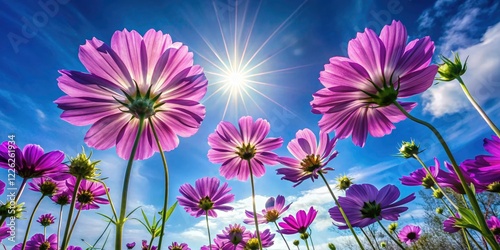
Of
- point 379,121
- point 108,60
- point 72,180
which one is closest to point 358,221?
point 379,121

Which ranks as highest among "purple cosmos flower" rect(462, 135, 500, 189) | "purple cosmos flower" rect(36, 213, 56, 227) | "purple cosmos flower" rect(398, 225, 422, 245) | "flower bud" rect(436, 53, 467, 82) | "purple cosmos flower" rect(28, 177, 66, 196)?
"purple cosmos flower" rect(36, 213, 56, 227)

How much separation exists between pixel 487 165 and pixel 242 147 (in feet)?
Answer: 4.67

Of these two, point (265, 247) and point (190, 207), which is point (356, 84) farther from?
point (265, 247)

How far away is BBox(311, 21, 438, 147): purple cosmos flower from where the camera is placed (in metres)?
0.99

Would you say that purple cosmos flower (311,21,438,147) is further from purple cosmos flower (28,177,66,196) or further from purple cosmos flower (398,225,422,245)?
purple cosmos flower (398,225,422,245)

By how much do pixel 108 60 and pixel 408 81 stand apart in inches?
43.1

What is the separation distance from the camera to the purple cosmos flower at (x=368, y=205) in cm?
170

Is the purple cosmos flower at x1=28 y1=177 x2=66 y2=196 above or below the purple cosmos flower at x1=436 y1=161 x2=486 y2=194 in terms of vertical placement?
above

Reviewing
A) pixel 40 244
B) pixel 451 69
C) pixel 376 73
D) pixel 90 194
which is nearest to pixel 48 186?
pixel 90 194

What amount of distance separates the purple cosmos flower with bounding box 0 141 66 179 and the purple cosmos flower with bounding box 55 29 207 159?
625 millimetres

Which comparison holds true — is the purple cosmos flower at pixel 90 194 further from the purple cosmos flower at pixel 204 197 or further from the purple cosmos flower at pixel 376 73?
the purple cosmos flower at pixel 376 73

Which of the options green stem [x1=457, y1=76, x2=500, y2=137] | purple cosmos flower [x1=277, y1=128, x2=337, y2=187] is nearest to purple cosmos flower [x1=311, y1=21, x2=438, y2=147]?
green stem [x1=457, y1=76, x2=500, y2=137]

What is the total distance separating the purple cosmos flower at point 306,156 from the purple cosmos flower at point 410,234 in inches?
146

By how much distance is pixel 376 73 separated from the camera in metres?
1.08
